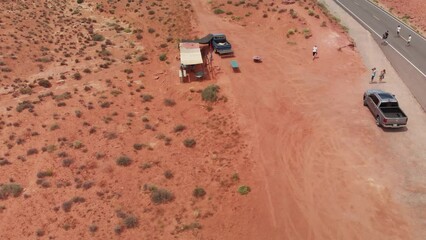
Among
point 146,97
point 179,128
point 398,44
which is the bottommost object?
point 398,44

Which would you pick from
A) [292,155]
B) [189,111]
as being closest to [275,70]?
[189,111]

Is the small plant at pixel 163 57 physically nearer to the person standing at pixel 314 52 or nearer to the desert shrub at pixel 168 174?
the person standing at pixel 314 52

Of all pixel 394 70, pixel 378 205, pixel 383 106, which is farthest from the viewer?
pixel 394 70

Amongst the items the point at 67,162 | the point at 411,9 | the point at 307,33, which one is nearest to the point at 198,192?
the point at 67,162

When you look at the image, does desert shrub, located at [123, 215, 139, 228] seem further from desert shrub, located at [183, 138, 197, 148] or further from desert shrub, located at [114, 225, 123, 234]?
desert shrub, located at [183, 138, 197, 148]

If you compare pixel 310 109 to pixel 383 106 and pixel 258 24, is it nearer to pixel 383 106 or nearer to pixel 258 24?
pixel 383 106

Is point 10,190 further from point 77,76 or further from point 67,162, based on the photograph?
point 77,76
